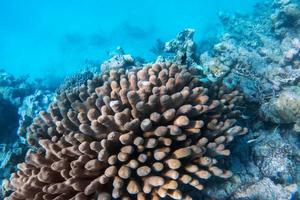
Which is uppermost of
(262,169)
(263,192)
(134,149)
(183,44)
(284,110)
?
(183,44)

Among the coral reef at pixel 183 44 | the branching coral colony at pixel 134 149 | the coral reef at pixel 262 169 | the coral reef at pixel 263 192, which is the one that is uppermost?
the coral reef at pixel 183 44

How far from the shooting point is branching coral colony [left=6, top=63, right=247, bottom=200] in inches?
130

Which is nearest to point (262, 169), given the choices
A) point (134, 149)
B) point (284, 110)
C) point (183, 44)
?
point (284, 110)

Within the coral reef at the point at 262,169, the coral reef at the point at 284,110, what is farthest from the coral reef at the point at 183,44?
the coral reef at the point at 262,169

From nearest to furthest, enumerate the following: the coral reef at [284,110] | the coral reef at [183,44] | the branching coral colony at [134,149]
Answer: the branching coral colony at [134,149] < the coral reef at [284,110] < the coral reef at [183,44]

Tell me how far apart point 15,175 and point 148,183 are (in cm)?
189

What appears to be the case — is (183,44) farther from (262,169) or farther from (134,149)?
(134,149)

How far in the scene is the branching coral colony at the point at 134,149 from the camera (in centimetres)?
330

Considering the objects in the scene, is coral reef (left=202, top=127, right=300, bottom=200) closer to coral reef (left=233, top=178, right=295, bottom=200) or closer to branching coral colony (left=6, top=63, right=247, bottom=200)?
coral reef (left=233, top=178, right=295, bottom=200)

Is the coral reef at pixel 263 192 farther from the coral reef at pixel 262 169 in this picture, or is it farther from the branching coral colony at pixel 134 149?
the branching coral colony at pixel 134 149

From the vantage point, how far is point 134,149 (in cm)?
346

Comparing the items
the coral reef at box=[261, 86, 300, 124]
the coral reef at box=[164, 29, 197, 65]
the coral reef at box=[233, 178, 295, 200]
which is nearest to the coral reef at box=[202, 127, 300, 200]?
the coral reef at box=[233, 178, 295, 200]

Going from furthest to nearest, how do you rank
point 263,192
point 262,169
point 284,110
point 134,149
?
point 284,110, point 262,169, point 263,192, point 134,149

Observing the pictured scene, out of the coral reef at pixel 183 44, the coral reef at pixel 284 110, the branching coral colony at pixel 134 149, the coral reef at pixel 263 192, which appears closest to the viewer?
the branching coral colony at pixel 134 149
